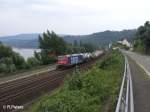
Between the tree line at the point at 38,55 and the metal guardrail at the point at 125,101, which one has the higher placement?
the metal guardrail at the point at 125,101

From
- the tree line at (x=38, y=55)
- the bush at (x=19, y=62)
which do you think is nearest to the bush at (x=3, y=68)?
the tree line at (x=38, y=55)

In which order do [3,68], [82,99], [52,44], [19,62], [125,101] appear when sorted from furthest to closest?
[52,44], [19,62], [3,68], [82,99], [125,101]

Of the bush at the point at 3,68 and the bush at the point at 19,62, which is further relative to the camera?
the bush at the point at 19,62

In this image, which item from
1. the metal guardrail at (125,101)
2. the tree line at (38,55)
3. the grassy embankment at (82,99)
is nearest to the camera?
the metal guardrail at (125,101)

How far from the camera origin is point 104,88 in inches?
836

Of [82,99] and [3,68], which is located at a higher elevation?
[82,99]

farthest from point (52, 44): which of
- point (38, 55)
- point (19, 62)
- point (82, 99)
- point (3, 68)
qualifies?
point (82, 99)

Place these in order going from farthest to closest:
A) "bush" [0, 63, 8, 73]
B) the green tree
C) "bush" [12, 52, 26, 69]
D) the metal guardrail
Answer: the green tree → "bush" [12, 52, 26, 69] → "bush" [0, 63, 8, 73] → the metal guardrail

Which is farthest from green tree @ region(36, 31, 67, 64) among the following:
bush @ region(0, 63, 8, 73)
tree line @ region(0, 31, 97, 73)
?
bush @ region(0, 63, 8, 73)

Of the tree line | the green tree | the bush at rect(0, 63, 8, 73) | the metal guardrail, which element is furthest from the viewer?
the green tree

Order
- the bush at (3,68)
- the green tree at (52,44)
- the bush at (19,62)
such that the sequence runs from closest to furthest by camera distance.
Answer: the bush at (3,68)
the bush at (19,62)
the green tree at (52,44)

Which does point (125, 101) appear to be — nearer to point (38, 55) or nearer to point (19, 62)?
point (19, 62)

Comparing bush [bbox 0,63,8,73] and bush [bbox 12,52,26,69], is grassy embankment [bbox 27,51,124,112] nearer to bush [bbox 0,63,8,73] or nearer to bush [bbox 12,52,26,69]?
bush [bbox 0,63,8,73]

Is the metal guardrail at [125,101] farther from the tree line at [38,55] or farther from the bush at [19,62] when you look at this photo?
the bush at [19,62]
